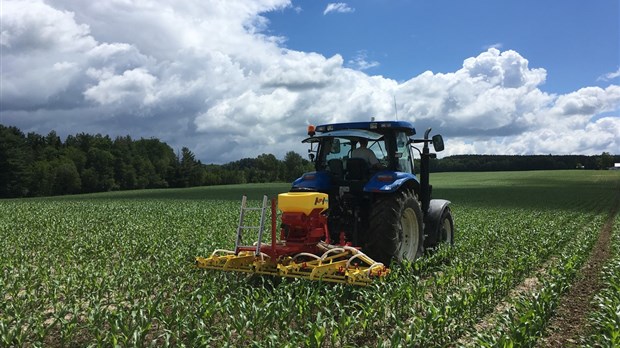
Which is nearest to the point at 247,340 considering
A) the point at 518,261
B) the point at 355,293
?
the point at 355,293

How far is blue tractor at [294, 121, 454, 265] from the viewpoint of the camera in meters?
6.98

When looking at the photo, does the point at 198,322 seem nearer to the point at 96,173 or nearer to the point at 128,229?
the point at 128,229

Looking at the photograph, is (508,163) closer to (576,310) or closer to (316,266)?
(576,310)

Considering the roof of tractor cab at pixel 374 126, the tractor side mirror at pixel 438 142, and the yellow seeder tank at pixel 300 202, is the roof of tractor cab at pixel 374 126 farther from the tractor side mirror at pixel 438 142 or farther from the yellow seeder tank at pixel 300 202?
the yellow seeder tank at pixel 300 202

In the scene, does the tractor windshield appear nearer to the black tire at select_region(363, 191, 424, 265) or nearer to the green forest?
Answer: the black tire at select_region(363, 191, 424, 265)

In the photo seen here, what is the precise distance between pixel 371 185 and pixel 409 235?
5.00 feet

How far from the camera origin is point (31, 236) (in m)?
12.8

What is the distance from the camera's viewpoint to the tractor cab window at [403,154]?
8.10 meters

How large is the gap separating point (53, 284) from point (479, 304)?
603 centimetres

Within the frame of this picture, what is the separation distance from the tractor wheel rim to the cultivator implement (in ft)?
4.37

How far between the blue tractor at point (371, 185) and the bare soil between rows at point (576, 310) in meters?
2.29

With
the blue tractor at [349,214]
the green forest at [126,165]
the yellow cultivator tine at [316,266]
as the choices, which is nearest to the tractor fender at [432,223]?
the blue tractor at [349,214]

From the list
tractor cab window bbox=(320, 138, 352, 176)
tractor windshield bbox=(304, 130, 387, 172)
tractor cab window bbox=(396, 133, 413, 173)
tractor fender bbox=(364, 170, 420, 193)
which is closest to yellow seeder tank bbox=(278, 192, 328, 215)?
tractor fender bbox=(364, 170, 420, 193)

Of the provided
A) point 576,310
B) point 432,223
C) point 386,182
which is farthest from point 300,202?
point 576,310
